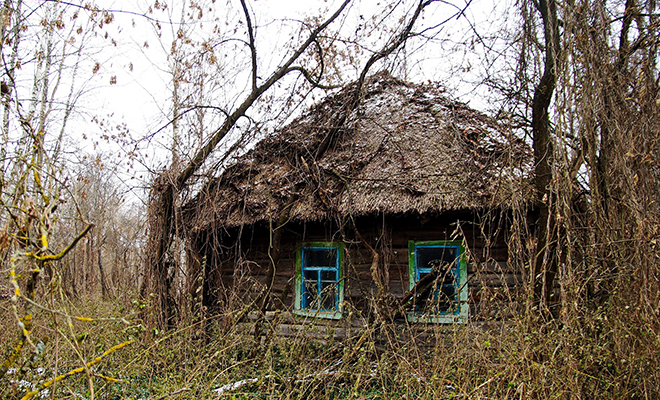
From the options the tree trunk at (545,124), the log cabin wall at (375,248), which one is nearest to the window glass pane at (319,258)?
the log cabin wall at (375,248)

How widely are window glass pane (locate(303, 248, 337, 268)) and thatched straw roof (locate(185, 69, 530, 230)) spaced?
2.92ft

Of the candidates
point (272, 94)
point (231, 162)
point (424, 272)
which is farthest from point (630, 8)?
point (231, 162)

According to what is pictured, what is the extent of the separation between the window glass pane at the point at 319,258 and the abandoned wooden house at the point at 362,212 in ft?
0.05

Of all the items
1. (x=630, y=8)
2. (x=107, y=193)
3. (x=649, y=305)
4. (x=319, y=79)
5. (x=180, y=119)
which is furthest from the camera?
(x=107, y=193)

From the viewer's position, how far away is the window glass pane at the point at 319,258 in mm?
6297

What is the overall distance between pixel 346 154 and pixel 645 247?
4.33 meters

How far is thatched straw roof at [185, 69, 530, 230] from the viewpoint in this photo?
526 centimetres

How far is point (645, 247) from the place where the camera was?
2932mm

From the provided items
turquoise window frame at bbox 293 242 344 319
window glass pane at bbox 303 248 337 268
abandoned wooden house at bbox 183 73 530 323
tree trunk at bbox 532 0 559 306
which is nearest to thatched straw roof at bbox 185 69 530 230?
abandoned wooden house at bbox 183 73 530 323

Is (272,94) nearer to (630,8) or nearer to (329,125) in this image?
(329,125)

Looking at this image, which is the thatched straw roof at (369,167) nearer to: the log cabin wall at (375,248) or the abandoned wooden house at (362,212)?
the abandoned wooden house at (362,212)

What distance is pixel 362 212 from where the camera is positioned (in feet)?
17.6

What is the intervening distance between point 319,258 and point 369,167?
1604 millimetres

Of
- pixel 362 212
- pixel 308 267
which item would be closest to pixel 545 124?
pixel 362 212
